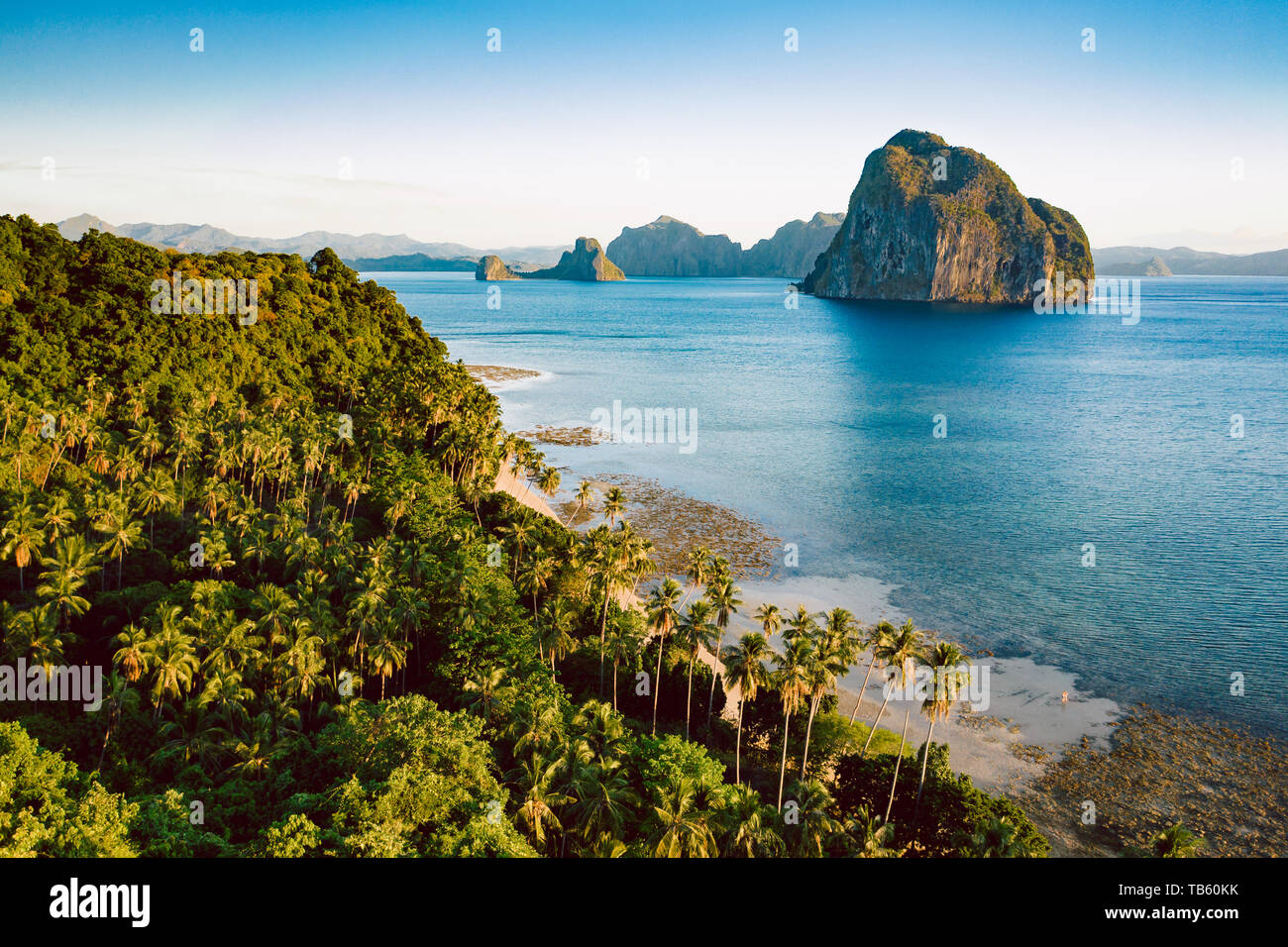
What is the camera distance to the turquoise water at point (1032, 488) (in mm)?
57719

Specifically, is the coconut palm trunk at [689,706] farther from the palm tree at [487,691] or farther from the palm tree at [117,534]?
the palm tree at [117,534]

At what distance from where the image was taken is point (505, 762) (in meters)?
40.9

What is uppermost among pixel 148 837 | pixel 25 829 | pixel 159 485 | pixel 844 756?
pixel 159 485

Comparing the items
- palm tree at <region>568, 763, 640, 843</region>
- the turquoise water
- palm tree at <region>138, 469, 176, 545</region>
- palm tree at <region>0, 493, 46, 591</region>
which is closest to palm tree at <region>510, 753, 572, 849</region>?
palm tree at <region>568, 763, 640, 843</region>

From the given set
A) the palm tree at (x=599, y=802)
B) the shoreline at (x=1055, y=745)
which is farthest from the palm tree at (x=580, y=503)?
the palm tree at (x=599, y=802)

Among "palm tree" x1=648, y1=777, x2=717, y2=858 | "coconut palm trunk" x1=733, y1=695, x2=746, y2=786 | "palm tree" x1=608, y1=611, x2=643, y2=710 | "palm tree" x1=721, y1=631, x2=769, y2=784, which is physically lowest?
"coconut palm trunk" x1=733, y1=695, x2=746, y2=786

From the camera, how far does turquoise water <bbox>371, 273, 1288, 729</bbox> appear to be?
57719mm

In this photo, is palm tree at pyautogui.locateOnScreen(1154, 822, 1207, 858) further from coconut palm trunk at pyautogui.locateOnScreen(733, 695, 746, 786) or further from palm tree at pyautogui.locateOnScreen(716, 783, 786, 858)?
coconut palm trunk at pyautogui.locateOnScreen(733, 695, 746, 786)

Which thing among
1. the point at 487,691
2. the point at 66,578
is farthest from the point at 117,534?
the point at 487,691

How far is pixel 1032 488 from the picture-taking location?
90875 millimetres

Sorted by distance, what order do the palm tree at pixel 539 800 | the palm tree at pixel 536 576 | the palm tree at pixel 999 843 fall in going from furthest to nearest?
the palm tree at pixel 536 576 → the palm tree at pixel 539 800 → the palm tree at pixel 999 843
